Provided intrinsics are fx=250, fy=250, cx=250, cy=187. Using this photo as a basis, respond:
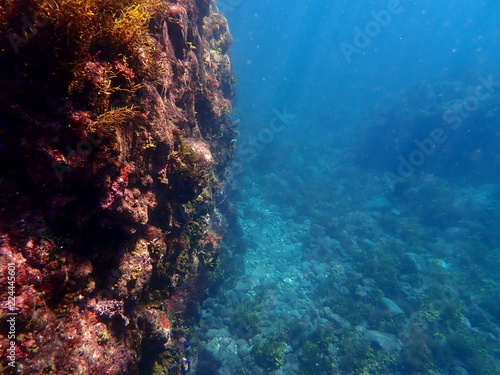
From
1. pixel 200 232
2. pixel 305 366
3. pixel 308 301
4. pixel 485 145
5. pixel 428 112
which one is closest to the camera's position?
pixel 200 232

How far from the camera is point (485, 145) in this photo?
25.0m

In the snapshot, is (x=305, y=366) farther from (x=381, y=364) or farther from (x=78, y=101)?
(x=78, y=101)

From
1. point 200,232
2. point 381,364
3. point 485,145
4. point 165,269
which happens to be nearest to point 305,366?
point 381,364

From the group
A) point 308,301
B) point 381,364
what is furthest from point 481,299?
point 308,301

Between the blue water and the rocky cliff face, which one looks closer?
the rocky cliff face

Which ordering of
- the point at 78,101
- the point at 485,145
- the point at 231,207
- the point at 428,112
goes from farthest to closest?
the point at 428,112 < the point at 485,145 < the point at 231,207 < the point at 78,101

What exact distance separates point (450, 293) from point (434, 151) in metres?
16.9

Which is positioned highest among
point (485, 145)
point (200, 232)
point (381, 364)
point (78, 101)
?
point (485, 145)

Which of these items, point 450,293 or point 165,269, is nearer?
point 165,269

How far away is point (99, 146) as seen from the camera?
8.64 feet

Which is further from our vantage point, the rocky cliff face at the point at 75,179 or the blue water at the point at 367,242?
the blue water at the point at 367,242

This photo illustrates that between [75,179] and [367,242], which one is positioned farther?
[367,242]

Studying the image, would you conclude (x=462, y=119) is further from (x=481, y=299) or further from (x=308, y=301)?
(x=308, y=301)

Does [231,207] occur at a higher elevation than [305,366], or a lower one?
higher
